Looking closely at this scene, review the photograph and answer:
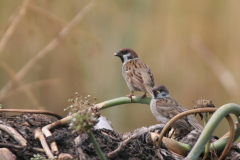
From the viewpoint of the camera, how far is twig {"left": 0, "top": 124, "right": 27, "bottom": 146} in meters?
1.27

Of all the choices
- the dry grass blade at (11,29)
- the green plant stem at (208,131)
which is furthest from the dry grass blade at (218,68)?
the green plant stem at (208,131)

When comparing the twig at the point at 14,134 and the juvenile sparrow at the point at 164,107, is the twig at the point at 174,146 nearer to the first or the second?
the twig at the point at 14,134

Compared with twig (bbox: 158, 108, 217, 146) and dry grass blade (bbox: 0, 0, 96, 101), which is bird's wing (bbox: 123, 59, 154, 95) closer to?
dry grass blade (bbox: 0, 0, 96, 101)

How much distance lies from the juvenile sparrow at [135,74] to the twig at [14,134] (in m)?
2.23

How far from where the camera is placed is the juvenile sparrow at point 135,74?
3689mm

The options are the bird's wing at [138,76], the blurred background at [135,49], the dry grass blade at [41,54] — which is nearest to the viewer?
the dry grass blade at [41,54]

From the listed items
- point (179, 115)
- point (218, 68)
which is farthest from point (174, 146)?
point (218, 68)

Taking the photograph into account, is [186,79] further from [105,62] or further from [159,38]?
[105,62]

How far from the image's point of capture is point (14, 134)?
4.32 feet

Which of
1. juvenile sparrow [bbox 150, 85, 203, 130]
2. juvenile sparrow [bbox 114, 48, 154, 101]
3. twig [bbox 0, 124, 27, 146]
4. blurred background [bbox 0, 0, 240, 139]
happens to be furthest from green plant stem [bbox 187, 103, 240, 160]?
blurred background [bbox 0, 0, 240, 139]

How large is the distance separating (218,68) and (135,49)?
152 cm

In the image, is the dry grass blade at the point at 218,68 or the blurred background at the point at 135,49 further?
the blurred background at the point at 135,49

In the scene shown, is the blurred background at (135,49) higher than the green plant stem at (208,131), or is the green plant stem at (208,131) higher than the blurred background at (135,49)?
the blurred background at (135,49)

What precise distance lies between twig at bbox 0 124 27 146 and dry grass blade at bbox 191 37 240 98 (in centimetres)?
295
